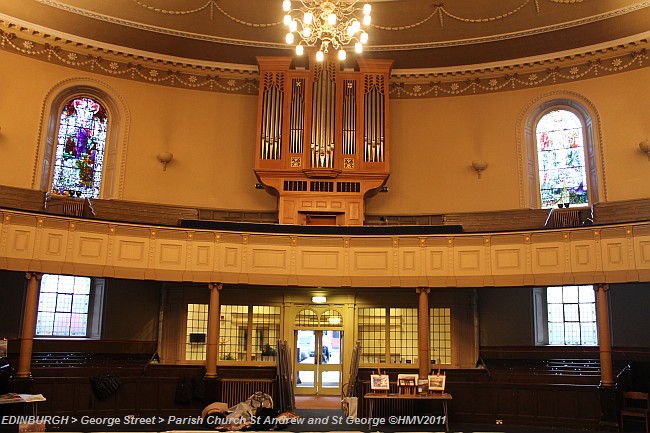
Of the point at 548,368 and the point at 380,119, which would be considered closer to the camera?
the point at 548,368

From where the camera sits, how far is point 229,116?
63.5ft

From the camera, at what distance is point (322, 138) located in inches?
719

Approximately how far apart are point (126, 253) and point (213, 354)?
300cm

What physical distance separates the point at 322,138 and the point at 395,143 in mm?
2401

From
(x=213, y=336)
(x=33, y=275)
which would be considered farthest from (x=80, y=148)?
(x=213, y=336)

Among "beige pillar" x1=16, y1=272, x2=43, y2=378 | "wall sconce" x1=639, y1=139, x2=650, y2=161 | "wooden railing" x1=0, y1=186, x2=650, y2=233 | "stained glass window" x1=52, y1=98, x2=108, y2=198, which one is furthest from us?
"stained glass window" x1=52, y1=98, x2=108, y2=198

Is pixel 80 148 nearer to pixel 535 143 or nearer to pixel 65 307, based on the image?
pixel 65 307

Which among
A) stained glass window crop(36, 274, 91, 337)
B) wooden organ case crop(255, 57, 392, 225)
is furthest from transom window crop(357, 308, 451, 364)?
stained glass window crop(36, 274, 91, 337)

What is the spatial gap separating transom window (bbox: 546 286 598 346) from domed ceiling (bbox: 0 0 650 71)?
21.7 ft

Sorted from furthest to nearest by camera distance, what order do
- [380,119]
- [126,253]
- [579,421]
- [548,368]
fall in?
1. [380,119]
2. [548,368]
3. [126,253]
4. [579,421]

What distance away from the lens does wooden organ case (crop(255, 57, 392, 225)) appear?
18031 mm

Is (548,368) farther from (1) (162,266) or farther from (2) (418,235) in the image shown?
(1) (162,266)

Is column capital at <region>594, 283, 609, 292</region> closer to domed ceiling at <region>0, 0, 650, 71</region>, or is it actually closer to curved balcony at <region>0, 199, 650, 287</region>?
curved balcony at <region>0, 199, 650, 287</region>

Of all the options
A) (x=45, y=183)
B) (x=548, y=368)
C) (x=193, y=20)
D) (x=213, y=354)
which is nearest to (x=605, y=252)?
(x=548, y=368)
